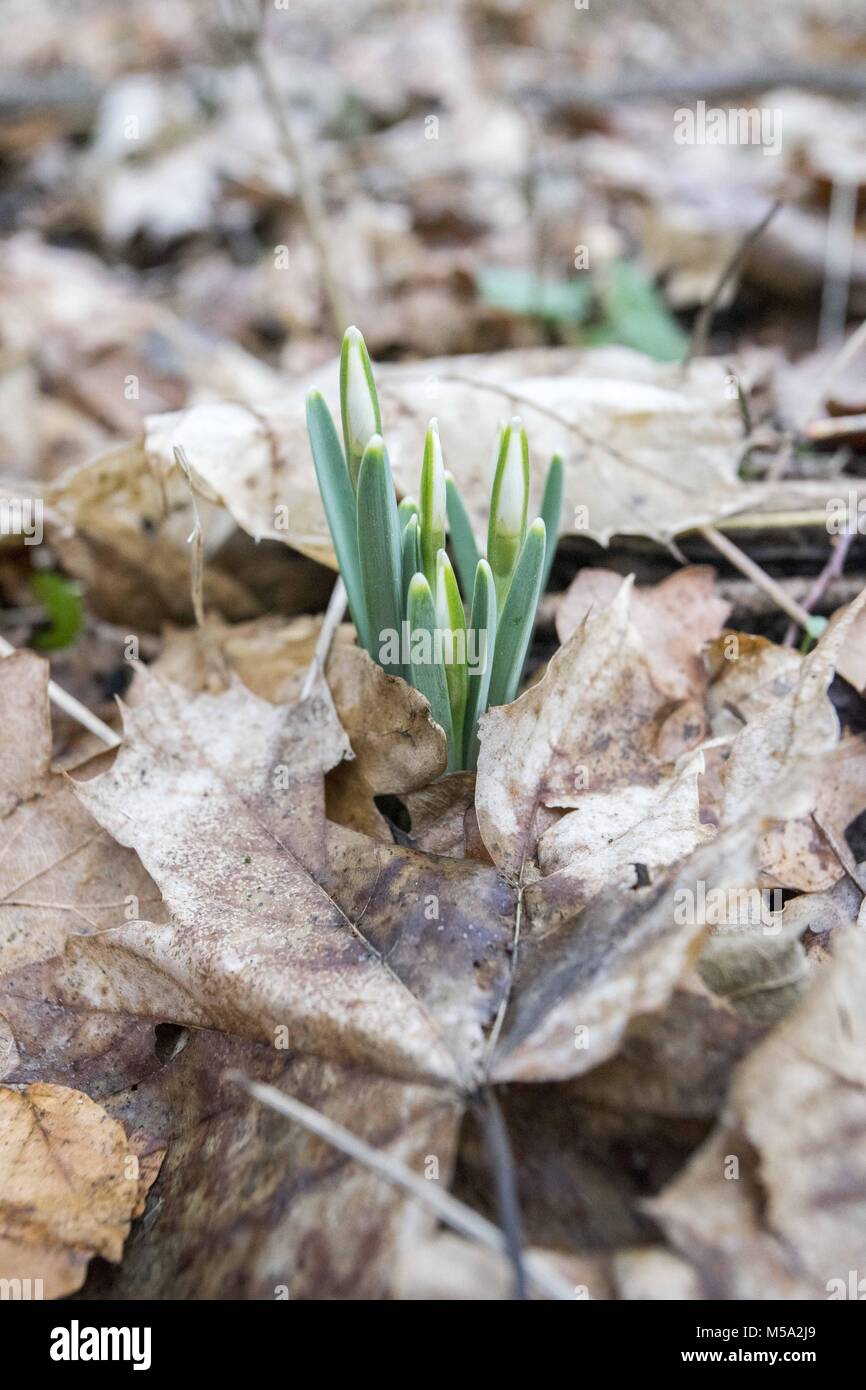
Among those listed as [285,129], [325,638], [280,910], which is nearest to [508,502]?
[325,638]

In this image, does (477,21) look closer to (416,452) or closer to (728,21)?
(728,21)

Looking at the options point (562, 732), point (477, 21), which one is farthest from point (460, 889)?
point (477, 21)

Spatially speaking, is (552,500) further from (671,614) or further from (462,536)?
(671,614)

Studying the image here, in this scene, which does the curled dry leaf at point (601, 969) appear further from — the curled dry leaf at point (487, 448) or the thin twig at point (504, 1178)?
the curled dry leaf at point (487, 448)

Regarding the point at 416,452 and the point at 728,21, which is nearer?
the point at 416,452

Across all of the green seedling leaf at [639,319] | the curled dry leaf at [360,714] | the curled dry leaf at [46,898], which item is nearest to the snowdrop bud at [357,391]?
the curled dry leaf at [360,714]

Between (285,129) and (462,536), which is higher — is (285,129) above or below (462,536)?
above
